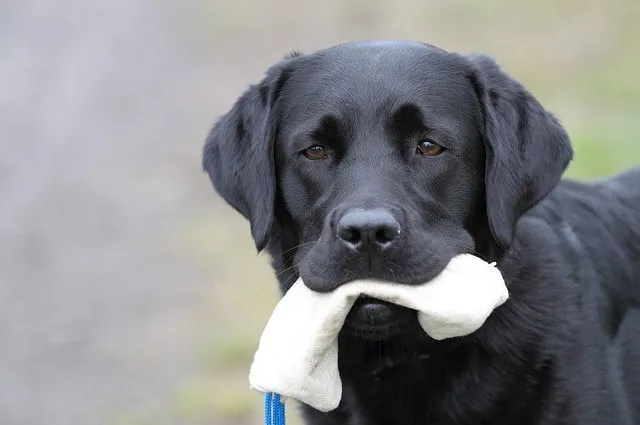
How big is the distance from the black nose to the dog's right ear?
23.1 inches

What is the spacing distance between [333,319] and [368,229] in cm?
31

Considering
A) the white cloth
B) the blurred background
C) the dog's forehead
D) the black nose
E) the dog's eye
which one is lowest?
the blurred background

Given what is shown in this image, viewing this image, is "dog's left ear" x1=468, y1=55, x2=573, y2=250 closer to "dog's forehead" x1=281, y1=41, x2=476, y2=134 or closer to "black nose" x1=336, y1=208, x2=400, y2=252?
"dog's forehead" x1=281, y1=41, x2=476, y2=134

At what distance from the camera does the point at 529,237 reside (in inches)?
171

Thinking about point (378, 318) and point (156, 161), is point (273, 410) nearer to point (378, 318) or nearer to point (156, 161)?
point (378, 318)

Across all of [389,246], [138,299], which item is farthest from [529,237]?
[138,299]

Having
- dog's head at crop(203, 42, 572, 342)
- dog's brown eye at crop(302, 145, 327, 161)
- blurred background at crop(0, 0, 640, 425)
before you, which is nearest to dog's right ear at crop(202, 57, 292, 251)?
dog's head at crop(203, 42, 572, 342)

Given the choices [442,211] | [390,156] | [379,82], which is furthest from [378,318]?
[379,82]

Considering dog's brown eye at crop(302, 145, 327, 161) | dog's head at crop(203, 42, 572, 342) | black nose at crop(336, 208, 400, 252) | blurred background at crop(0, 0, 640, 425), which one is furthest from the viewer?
blurred background at crop(0, 0, 640, 425)

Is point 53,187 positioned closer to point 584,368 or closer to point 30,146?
point 30,146

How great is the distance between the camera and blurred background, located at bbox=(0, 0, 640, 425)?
647 cm

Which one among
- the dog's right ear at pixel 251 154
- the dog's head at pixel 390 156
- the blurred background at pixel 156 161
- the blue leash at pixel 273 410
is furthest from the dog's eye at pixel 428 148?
the blurred background at pixel 156 161

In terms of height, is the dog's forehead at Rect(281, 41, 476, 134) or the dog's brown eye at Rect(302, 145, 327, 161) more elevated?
the dog's forehead at Rect(281, 41, 476, 134)

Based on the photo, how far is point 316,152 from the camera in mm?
4133
